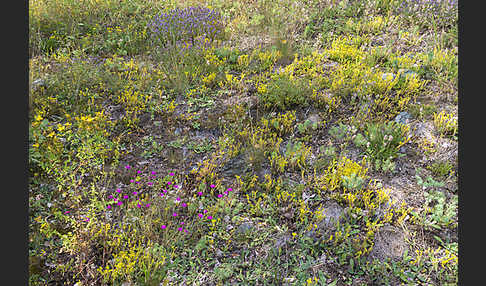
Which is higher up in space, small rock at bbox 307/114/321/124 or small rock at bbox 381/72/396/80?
small rock at bbox 381/72/396/80

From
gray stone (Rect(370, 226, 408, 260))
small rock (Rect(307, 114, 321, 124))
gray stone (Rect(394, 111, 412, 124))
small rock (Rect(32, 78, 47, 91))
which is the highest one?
gray stone (Rect(394, 111, 412, 124))

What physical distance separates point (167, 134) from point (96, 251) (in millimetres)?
2420

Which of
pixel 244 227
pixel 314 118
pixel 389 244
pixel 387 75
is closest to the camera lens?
pixel 389 244

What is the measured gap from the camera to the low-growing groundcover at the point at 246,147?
157 inches

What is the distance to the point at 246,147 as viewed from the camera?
5.48 meters

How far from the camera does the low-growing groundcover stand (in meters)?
4.00

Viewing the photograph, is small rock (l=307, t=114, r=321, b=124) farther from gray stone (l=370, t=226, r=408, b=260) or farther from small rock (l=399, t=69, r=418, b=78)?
gray stone (l=370, t=226, r=408, b=260)

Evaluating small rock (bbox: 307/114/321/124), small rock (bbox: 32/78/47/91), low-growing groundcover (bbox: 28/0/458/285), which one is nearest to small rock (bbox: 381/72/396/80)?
low-growing groundcover (bbox: 28/0/458/285)

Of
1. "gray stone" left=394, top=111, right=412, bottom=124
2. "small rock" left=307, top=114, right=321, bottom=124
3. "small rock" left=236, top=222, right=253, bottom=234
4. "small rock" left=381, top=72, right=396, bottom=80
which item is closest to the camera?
"small rock" left=236, top=222, right=253, bottom=234

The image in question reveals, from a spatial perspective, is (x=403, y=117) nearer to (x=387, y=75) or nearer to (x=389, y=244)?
(x=387, y=75)

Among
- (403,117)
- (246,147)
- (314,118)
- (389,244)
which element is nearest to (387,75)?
(403,117)

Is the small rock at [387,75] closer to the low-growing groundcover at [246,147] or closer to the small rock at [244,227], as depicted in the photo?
the low-growing groundcover at [246,147]

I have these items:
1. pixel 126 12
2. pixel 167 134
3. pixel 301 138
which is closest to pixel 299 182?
pixel 301 138

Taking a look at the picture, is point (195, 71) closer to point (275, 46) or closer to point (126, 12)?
point (275, 46)
